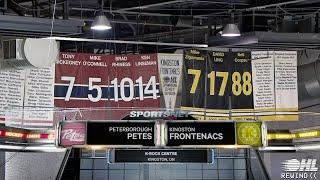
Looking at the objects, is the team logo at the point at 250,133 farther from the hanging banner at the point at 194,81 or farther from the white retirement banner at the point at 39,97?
the white retirement banner at the point at 39,97

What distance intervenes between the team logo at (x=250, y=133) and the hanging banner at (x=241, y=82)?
8.96ft

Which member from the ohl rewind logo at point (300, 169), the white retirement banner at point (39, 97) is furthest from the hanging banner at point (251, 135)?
the ohl rewind logo at point (300, 169)

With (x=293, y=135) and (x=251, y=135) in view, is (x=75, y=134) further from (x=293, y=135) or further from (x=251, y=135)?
(x=293, y=135)

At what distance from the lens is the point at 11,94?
1753 centimetres

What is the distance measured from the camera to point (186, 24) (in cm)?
1984

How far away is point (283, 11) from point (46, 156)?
28.5 ft

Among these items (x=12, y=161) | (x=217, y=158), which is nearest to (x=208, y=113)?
(x=12, y=161)

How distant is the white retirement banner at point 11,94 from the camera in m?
17.3

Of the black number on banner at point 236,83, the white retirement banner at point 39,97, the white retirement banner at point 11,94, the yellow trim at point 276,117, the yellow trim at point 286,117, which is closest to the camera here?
the white retirement banner at point 11,94

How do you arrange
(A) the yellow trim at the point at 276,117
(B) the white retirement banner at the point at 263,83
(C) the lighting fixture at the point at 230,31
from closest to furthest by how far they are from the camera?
(C) the lighting fixture at the point at 230,31 < (A) the yellow trim at the point at 276,117 < (B) the white retirement banner at the point at 263,83

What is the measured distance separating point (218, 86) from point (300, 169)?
4635 millimetres

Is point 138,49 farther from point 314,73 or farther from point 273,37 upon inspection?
point 273,37

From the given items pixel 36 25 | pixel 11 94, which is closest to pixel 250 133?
pixel 11 94

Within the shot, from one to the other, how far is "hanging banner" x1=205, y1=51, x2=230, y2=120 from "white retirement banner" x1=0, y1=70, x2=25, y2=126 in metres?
4.47
